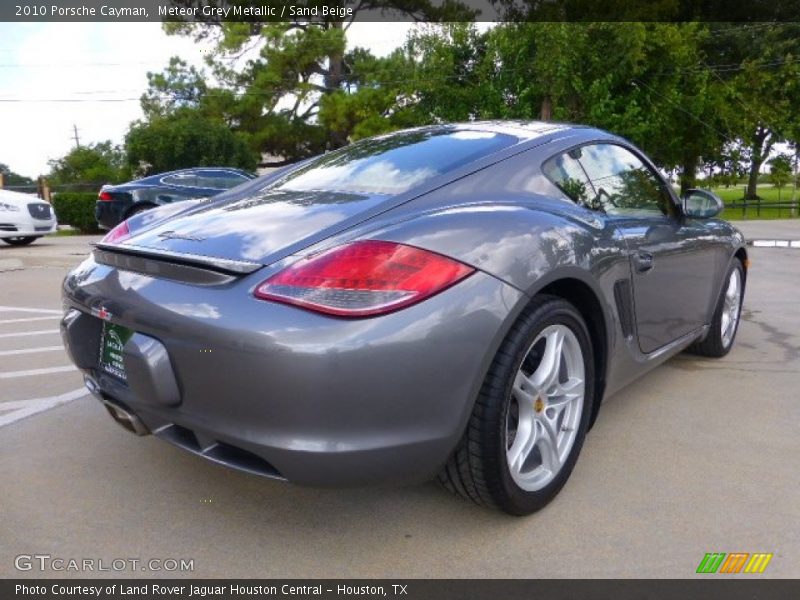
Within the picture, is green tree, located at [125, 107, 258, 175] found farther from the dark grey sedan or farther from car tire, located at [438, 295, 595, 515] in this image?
car tire, located at [438, 295, 595, 515]

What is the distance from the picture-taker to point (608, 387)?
2756 millimetres

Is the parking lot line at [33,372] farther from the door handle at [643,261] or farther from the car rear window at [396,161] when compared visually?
the door handle at [643,261]

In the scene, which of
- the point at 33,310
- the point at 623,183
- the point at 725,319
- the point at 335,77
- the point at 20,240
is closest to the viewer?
the point at 623,183

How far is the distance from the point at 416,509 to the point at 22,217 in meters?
11.8

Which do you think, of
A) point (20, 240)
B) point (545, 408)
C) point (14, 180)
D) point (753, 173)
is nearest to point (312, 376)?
point (545, 408)

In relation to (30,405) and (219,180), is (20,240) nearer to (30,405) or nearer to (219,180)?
(219,180)

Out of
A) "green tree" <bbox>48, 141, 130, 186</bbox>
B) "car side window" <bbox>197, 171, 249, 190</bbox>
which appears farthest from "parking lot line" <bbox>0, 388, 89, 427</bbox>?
"green tree" <bbox>48, 141, 130, 186</bbox>

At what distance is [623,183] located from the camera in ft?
10.2

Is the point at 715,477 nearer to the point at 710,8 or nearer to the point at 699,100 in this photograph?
the point at 699,100

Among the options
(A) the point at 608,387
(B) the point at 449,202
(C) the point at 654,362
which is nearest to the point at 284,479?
(B) the point at 449,202

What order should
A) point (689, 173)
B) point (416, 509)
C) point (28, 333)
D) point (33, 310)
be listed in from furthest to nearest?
point (689, 173) < point (33, 310) < point (28, 333) < point (416, 509)

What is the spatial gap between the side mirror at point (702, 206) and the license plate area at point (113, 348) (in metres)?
2.76

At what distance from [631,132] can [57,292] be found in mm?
16188

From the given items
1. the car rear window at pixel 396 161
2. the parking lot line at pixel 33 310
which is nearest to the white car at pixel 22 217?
the parking lot line at pixel 33 310
